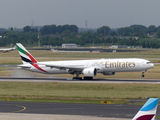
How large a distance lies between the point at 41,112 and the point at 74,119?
5303 mm

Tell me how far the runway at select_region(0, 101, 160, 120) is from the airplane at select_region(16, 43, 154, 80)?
28.4m

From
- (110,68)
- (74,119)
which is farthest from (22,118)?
(110,68)

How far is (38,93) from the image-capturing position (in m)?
49.6

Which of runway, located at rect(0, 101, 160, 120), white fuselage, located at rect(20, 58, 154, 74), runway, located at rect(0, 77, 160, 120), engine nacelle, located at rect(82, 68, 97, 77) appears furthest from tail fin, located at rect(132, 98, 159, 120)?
white fuselage, located at rect(20, 58, 154, 74)

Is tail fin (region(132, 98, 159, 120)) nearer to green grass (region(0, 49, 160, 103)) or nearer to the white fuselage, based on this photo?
green grass (region(0, 49, 160, 103))

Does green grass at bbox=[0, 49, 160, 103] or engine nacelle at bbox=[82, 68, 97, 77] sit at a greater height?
engine nacelle at bbox=[82, 68, 97, 77]

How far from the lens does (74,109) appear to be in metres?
36.3

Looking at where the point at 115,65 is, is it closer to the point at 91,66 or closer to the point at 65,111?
the point at 91,66

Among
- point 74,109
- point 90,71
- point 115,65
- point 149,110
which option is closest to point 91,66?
point 90,71

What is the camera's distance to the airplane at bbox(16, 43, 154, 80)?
223 feet

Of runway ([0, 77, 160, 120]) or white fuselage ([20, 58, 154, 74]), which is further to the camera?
white fuselage ([20, 58, 154, 74])

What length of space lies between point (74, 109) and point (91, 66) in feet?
109

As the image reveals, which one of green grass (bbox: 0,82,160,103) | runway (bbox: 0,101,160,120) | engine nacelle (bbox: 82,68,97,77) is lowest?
green grass (bbox: 0,82,160,103)

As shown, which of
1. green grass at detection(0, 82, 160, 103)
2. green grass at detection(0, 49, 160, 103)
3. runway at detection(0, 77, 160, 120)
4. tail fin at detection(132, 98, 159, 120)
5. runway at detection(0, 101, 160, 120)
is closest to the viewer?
tail fin at detection(132, 98, 159, 120)
